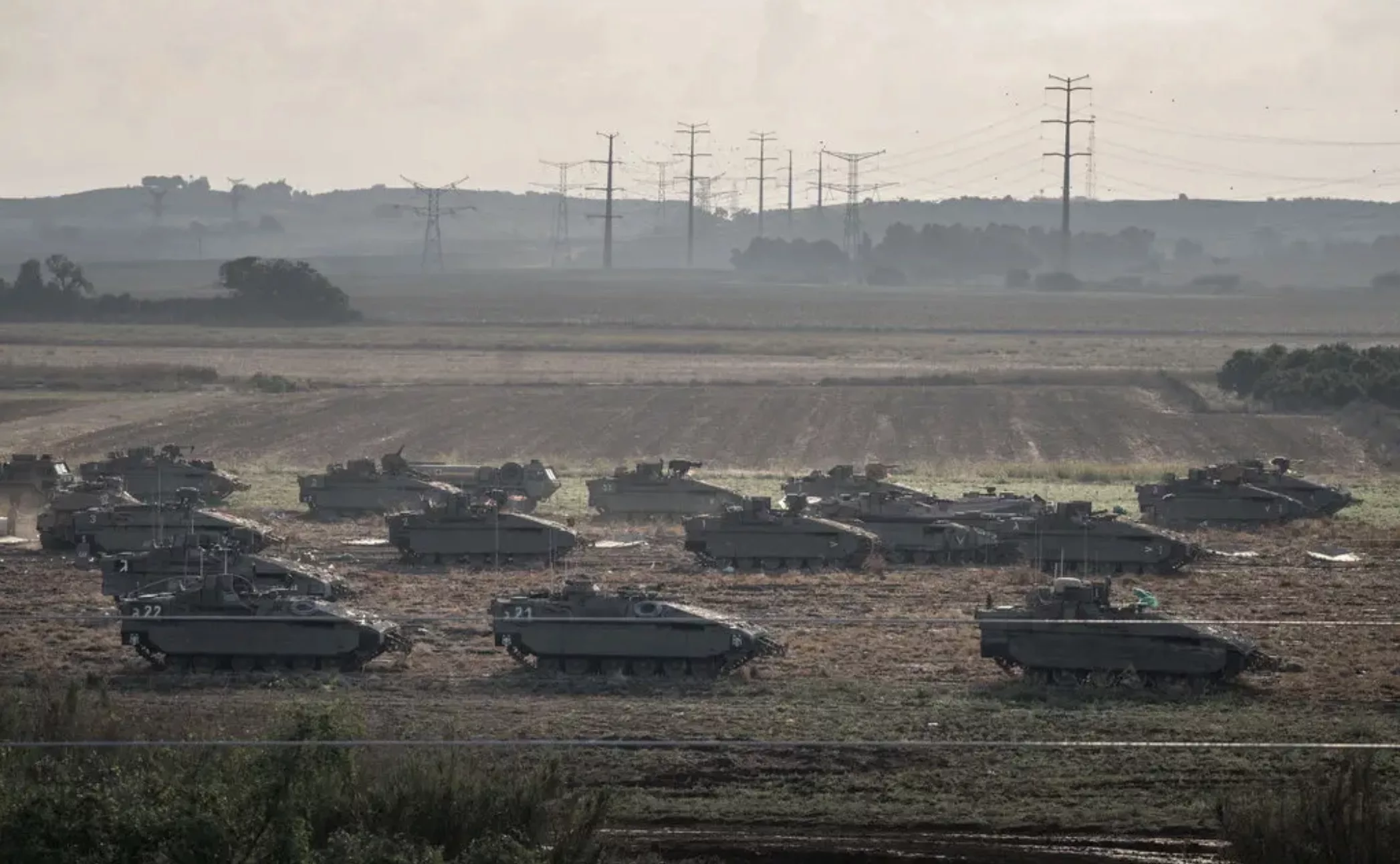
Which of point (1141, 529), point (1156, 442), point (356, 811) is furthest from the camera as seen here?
point (1156, 442)

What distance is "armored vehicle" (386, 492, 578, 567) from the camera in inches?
1478

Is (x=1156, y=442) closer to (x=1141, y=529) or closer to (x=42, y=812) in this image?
(x=1141, y=529)

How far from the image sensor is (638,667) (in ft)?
87.6

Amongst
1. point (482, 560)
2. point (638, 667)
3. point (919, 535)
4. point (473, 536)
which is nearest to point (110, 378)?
point (482, 560)

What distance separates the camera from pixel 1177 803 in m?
20.2

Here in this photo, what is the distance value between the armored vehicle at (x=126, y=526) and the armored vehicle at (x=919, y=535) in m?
10.8

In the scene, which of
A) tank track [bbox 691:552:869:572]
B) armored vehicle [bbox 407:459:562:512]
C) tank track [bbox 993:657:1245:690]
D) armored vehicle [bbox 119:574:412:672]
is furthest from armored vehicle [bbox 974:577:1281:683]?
armored vehicle [bbox 407:459:562:512]

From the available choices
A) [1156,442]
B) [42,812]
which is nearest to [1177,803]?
[42,812]

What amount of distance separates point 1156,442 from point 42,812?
4957 cm

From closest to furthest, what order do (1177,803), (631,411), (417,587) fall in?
(1177,803)
(417,587)
(631,411)

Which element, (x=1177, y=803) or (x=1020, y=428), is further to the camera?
(x=1020, y=428)

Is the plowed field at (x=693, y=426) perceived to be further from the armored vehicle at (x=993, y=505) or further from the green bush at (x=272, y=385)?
the armored vehicle at (x=993, y=505)

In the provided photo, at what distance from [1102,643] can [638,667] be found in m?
5.87

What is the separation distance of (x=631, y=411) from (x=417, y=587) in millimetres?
34860
